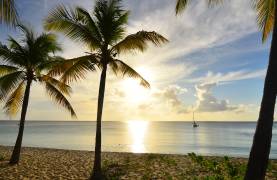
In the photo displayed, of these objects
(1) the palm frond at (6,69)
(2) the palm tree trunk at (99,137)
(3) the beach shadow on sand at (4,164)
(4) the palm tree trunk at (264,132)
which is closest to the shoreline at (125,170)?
(3) the beach shadow on sand at (4,164)

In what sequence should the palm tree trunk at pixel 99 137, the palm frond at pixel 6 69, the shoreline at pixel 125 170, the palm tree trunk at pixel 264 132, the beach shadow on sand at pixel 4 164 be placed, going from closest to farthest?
1. the palm tree trunk at pixel 264 132
2. the palm tree trunk at pixel 99 137
3. the shoreline at pixel 125 170
4. the beach shadow on sand at pixel 4 164
5. the palm frond at pixel 6 69

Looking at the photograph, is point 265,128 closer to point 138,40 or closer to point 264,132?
point 264,132

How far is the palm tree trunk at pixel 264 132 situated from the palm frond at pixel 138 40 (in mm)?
5543

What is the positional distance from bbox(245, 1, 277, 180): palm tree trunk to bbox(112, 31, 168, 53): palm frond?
18.2ft

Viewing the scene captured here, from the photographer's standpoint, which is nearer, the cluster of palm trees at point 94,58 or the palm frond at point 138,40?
the cluster of palm trees at point 94,58

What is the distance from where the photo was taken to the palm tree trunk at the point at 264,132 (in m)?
6.38

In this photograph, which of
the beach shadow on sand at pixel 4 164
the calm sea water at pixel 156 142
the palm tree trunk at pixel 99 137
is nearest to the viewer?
the palm tree trunk at pixel 99 137

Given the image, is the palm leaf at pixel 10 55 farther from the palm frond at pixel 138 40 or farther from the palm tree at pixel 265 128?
the palm tree at pixel 265 128

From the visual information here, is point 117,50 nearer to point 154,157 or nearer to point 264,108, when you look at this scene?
point 264,108

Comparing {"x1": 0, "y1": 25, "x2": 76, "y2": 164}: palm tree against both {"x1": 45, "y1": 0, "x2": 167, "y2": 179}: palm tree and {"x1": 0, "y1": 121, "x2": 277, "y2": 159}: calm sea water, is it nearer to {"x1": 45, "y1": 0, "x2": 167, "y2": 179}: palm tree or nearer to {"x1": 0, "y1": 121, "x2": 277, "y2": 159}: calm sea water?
{"x1": 45, "y1": 0, "x2": 167, "y2": 179}: palm tree

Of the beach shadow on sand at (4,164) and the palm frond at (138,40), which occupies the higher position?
the palm frond at (138,40)

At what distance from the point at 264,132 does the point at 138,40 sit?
21.1 ft

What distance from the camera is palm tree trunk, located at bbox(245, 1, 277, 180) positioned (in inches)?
251

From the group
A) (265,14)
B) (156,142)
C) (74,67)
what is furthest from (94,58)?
(156,142)
